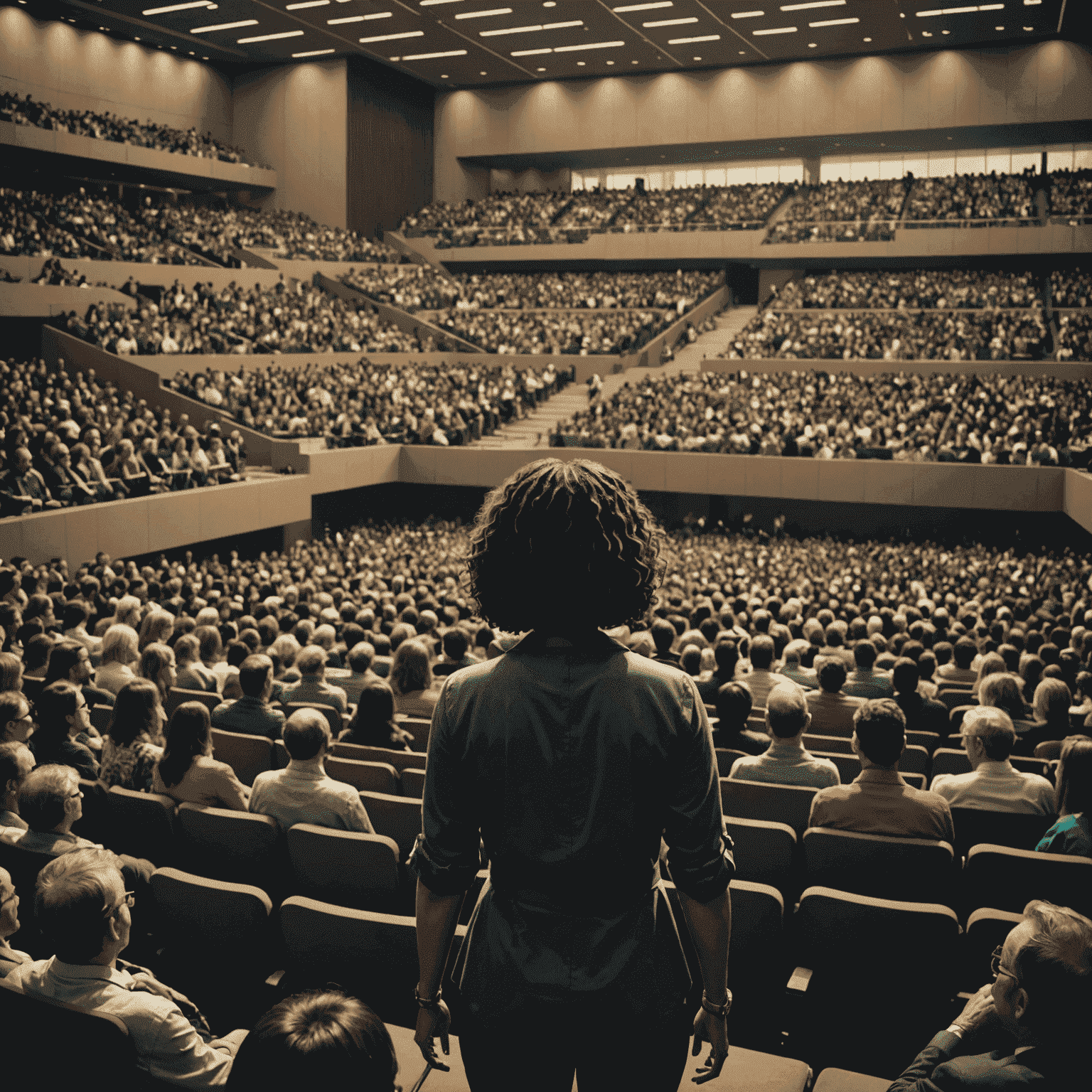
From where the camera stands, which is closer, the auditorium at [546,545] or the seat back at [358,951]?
the auditorium at [546,545]

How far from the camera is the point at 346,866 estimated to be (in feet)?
10.9

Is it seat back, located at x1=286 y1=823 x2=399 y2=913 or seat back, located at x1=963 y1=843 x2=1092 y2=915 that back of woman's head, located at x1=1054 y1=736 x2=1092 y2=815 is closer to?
seat back, located at x1=963 y1=843 x2=1092 y2=915

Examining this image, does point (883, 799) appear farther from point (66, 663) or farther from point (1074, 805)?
point (66, 663)

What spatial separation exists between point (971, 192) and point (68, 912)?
1344 inches

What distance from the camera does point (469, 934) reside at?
1804 mm

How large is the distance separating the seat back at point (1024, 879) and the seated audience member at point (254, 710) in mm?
3606

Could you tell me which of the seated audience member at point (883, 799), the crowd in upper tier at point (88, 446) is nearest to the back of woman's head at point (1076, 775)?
the seated audience member at point (883, 799)

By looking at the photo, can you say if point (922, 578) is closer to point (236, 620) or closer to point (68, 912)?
point (236, 620)

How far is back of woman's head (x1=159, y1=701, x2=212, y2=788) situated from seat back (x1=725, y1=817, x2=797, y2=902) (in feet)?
6.93

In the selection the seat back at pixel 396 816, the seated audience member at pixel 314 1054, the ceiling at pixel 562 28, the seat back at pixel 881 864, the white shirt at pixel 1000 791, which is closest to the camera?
the seated audience member at pixel 314 1054

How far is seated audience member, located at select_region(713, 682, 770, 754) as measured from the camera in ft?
15.9

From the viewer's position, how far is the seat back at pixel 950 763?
491cm

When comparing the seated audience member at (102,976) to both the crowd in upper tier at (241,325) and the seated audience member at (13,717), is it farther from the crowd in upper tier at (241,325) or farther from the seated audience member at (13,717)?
the crowd in upper tier at (241,325)

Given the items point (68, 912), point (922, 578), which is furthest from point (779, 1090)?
point (922, 578)
